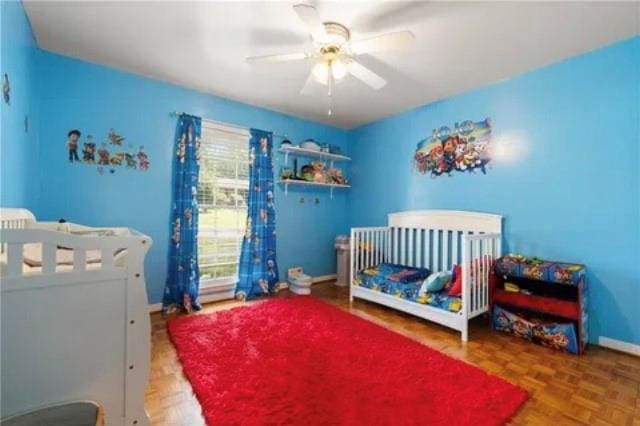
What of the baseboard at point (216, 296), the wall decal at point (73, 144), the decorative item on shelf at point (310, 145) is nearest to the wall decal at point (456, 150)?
the decorative item on shelf at point (310, 145)

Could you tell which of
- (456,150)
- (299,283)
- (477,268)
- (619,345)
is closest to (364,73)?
(456,150)

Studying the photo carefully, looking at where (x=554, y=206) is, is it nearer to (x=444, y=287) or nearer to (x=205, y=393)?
(x=444, y=287)

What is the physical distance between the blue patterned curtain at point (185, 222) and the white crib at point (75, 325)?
1854mm

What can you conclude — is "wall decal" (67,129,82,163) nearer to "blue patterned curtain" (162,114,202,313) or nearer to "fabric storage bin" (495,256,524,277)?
"blue patterned curtain" (162,114,202,313)

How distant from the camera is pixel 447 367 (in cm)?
188

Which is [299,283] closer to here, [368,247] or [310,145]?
[368,247]

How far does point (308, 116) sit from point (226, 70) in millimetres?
1453

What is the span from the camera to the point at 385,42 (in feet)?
5.85

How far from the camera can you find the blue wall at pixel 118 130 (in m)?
2.47

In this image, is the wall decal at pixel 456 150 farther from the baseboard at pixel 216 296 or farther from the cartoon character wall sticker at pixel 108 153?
the cartoon character wall sticker at pixel 108 153

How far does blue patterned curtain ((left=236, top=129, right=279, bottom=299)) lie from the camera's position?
3.44 metres

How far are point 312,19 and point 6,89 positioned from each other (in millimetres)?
1681

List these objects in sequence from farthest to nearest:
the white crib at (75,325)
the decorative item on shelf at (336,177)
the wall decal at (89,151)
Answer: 1. the decorative item on shelf at (336,177)
2. the wall decal at (89,151)
3. the white crib at (75,325)

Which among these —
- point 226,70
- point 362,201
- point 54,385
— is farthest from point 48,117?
point 362,201
